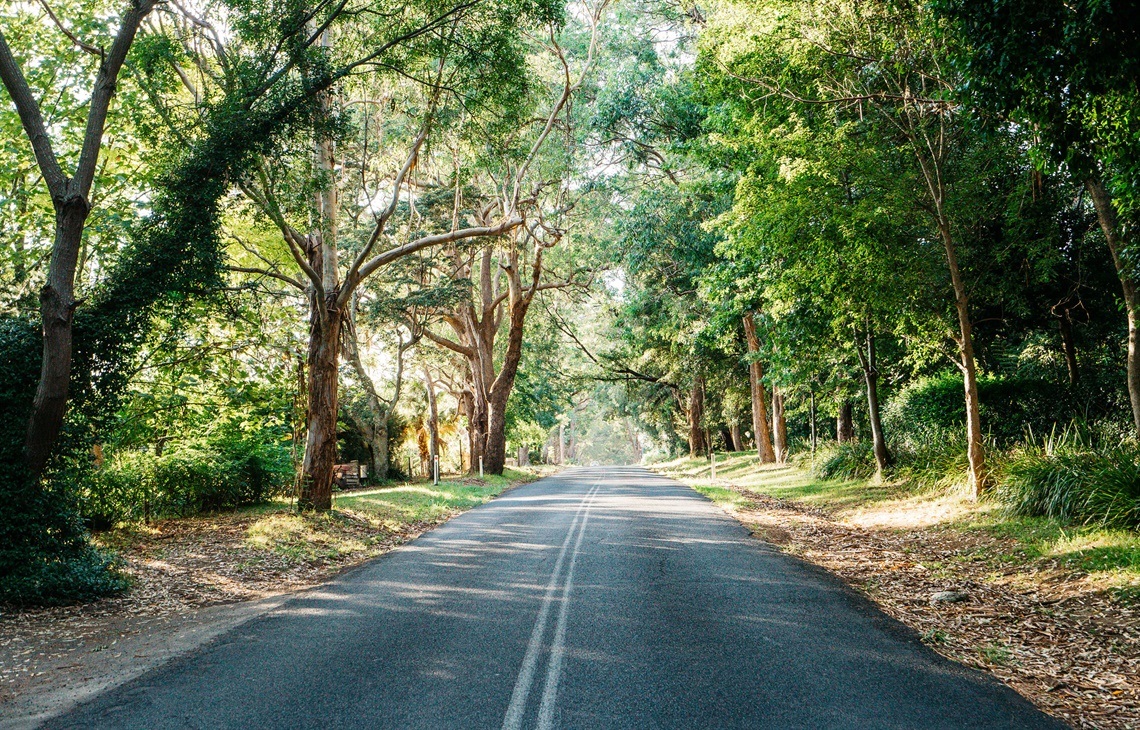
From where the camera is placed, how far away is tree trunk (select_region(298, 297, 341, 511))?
577 inches

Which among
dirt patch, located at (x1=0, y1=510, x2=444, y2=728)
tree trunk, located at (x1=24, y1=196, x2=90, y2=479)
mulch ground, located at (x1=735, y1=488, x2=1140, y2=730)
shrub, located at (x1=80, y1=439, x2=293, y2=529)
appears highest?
tree trunk, located at (x1=24, y1=196, x2=90, y2=479)

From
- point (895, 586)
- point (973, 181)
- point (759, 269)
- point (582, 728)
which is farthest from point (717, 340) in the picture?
point (582, 728)

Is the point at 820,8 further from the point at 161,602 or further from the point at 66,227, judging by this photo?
the point at 161,602

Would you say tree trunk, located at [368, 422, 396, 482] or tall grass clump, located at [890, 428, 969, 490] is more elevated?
tree trunk, located at [368, 422, 396, 482]

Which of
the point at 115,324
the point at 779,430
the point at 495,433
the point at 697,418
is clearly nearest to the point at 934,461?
the point at 779,430

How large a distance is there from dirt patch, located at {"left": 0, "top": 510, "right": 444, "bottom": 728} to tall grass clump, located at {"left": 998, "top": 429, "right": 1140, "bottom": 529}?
34.0ft

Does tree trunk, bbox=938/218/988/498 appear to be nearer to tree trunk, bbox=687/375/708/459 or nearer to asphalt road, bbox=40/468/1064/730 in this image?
asphalt road, bbox=40/468/1064/730

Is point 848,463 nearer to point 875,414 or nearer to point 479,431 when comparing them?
point 875,414

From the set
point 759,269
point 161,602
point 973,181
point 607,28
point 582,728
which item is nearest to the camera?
point 582,728

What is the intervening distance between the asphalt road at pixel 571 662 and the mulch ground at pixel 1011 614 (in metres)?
0.42

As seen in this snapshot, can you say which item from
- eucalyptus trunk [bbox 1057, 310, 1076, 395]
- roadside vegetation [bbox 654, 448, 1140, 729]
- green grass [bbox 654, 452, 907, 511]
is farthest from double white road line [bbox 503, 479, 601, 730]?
eucalyptus trunk [bbox 1057, 310, 1076, 395]

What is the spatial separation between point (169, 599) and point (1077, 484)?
40.4 feet

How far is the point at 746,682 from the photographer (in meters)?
5.38

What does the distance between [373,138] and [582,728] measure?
1810 cm
